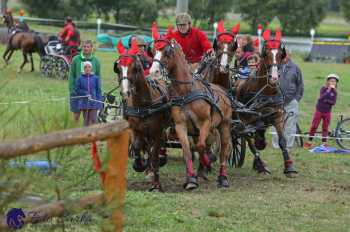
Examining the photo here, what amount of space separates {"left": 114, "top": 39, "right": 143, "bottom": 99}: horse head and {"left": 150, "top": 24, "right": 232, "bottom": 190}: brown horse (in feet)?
0.65

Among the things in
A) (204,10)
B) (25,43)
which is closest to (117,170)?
(25,43)

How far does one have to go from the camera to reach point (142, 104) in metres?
9.27

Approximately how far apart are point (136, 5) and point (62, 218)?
5256 cm

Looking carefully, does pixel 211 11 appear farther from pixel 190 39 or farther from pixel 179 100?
pixel 179 100

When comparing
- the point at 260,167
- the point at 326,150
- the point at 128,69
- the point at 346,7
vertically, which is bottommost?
the point at 326,150

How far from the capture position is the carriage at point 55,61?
22.8m

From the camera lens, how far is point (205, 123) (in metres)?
9.47

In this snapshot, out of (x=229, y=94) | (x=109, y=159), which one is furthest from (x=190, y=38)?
(x=109, y=159)

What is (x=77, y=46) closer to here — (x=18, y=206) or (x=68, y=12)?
(x=18, y=206)

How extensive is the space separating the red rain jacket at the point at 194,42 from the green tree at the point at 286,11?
2004 inches

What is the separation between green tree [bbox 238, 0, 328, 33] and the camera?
61.6 m

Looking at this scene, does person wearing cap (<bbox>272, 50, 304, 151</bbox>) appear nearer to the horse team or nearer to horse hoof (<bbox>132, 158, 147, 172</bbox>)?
the horse team

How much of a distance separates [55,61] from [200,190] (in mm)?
14453

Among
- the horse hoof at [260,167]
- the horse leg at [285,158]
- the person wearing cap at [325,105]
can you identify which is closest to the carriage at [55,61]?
the person wearing cap at [325,105]
